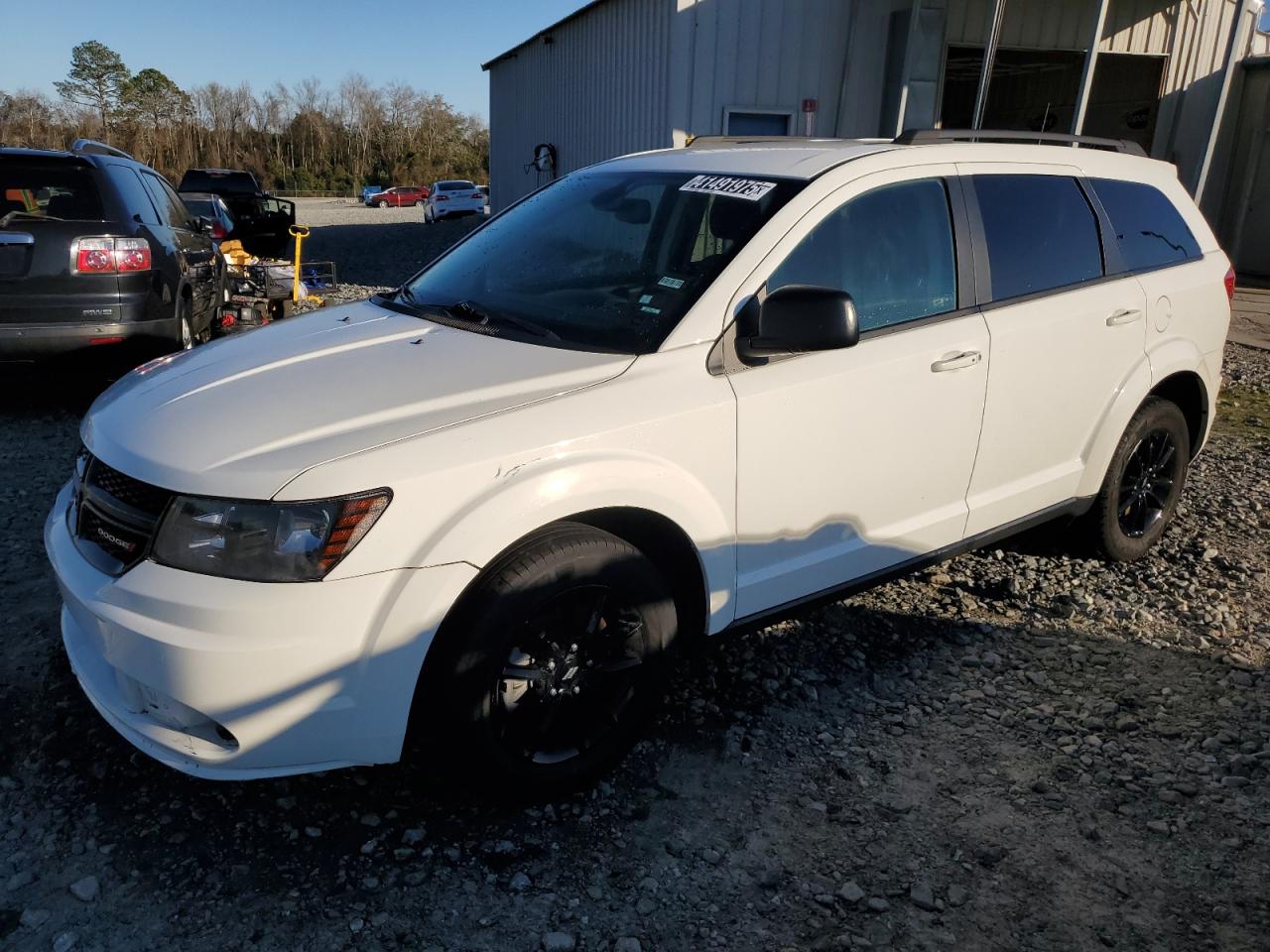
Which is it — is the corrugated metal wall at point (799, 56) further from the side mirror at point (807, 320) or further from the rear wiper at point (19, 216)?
the side mirror at point (807, 320)

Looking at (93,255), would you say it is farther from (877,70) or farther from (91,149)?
(877,70)

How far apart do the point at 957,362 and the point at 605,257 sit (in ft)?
4.18

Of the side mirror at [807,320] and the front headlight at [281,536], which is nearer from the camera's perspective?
the front headlight at [281,536]

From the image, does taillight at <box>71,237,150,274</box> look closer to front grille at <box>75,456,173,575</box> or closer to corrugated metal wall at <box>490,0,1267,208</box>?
front grille at <box>75,456,173,575</box>

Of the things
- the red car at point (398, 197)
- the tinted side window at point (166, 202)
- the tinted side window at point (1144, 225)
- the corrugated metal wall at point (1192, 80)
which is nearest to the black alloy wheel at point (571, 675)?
the tinted side window at point (1144, 225)

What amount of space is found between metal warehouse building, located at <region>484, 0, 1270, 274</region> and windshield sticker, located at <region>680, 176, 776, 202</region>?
6.65 m

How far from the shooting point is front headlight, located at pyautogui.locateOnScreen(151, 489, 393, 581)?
222cm

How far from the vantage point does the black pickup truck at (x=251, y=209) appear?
19.3m

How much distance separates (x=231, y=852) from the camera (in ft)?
8.36

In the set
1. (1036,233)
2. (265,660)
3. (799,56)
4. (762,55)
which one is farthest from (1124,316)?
(799,56)

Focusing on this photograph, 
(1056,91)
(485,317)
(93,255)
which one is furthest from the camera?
(1056,91)

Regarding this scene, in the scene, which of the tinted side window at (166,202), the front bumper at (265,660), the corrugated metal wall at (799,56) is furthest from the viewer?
the corrugated metal wall at (799,56)

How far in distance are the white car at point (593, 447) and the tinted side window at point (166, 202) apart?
4.46 metres

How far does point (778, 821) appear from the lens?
107 inches
